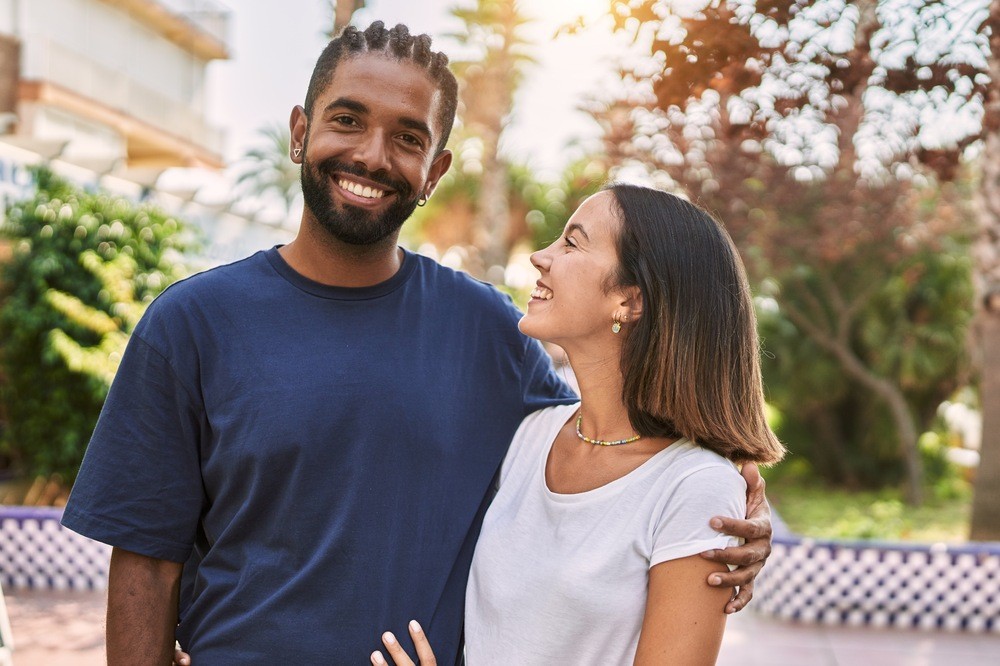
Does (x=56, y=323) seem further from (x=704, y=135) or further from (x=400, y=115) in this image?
(x=400, y=115)

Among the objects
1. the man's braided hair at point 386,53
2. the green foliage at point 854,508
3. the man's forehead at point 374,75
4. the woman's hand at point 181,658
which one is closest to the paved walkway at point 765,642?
the green foliage at point 854,508

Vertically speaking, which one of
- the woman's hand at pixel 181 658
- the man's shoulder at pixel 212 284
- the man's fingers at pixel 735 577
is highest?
the man's shoulder at pixel 212 284

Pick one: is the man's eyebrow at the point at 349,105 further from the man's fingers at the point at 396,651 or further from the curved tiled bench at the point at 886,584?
the curved tiled bench at the point at 886,584

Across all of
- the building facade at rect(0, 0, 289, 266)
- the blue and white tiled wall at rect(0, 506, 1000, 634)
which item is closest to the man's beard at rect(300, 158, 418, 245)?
the blue and white tiled wall at rect(0, 506, 1000, 634)

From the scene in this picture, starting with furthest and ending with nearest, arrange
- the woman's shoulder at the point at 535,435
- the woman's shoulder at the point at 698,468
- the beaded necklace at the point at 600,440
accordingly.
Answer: the woman's shoulder at the point at 535,435
the beaded necklace at the point at 600,440
the woman's shoulder at the point at 698,468

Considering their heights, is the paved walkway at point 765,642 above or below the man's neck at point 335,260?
below

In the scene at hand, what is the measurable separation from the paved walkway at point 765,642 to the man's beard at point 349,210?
4855 mm

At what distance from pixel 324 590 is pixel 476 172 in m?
25.1

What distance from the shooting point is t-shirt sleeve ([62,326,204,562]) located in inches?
80.4

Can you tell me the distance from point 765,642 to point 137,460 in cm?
568

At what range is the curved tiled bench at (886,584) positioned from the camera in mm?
7020

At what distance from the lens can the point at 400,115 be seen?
7.49 ft

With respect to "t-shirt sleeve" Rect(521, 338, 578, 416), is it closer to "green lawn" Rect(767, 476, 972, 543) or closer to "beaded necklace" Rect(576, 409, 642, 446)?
"beaded necklace" Rect(576, 409, 642, 446)

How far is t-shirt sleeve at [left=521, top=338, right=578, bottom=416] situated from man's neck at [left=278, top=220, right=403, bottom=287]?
46 cm
